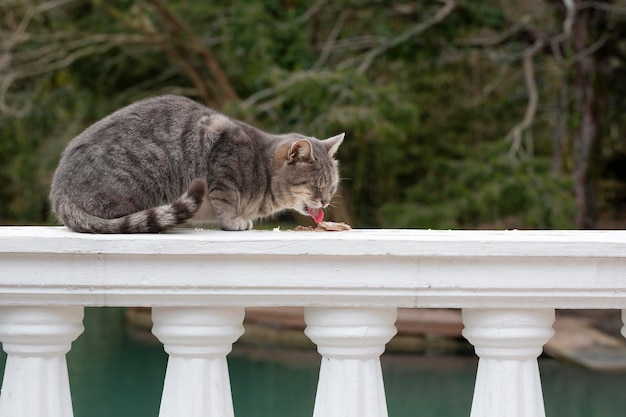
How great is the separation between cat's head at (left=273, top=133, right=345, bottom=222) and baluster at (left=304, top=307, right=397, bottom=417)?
2.46 ft

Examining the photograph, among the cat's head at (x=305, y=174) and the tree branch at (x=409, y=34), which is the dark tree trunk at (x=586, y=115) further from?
the cat's head at (x=305, y=174)

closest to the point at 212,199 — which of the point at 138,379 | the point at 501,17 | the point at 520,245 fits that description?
the point at 520,245

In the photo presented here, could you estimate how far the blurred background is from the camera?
670 centimetres

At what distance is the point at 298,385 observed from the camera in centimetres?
591

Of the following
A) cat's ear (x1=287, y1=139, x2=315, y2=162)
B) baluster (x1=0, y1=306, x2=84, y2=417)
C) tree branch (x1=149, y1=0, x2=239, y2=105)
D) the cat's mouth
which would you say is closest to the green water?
tree branch (x1=149, y1=0, x2=239, y2=105)

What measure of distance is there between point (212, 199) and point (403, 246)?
800 mm

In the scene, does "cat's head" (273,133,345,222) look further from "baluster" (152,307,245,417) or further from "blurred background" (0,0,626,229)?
"blurred background" (0,0,626,229)

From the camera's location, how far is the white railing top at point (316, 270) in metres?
0.94

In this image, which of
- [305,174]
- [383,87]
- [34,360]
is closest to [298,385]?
[383,87]

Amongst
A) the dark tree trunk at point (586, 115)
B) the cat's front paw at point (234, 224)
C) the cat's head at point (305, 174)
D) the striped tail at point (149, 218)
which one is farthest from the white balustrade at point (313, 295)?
the dark tree trunk at point (586, 115)

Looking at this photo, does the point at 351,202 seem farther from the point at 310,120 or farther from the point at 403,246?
the point at 403,246

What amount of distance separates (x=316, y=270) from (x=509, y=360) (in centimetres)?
26

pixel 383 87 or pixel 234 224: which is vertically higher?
pixel 234 224

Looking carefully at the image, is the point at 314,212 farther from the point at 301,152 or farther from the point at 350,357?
the point at 350,357
